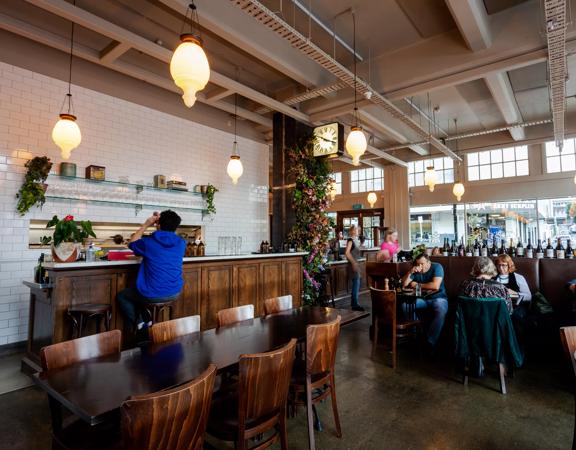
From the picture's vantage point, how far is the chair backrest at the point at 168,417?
1.24m

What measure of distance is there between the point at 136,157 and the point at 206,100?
68.6 inches

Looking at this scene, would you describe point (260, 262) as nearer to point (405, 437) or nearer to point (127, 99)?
point (405, 437)

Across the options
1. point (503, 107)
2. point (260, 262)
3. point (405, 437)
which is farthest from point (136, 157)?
point (503, 107)

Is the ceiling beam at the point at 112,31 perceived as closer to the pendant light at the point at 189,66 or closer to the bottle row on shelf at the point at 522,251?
the pendant light at the point at 189,66

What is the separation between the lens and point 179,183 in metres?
6.54

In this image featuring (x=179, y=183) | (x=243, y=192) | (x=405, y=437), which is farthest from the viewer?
(x=243, y=192)

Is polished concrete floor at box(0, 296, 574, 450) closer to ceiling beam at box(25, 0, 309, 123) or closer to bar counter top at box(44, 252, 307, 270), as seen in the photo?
bar counter top at box(44, 252, 307, 270)

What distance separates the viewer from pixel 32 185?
480cm

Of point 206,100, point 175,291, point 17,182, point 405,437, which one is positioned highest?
point 206,100

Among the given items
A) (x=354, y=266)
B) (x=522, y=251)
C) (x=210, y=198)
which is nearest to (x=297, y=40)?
(x=210, y=198)

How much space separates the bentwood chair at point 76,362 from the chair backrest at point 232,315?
0.87 m

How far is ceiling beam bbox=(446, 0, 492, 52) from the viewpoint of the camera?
4145 millimetres

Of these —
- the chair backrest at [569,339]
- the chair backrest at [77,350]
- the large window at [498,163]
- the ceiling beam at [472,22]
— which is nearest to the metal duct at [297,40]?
the ceiling beam at [472,22]

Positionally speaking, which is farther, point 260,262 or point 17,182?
point 260,262
